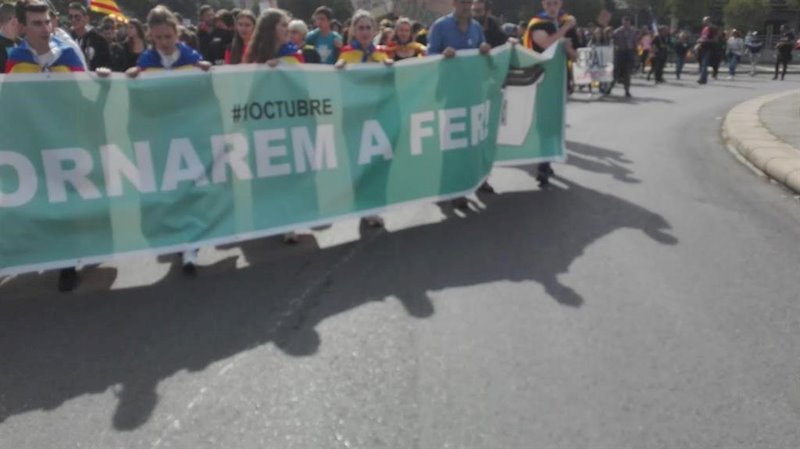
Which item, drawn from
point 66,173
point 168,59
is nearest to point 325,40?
point 168,59

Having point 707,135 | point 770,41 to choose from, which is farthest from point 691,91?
point 770,41

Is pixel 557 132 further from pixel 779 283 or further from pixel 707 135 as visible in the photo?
A: pixel 707 135

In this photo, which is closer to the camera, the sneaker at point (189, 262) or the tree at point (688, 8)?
the sneaker at point (189, 262)

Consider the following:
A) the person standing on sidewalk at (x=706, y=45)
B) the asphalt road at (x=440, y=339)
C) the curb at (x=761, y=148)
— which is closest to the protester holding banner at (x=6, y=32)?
the asphalt road at (x=440, y=339)

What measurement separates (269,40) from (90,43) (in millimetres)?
4461

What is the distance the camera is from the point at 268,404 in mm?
3514

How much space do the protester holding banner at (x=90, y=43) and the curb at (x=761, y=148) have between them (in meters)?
A: 7.76

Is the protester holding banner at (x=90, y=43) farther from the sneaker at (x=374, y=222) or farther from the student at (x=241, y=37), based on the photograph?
the sneaker at (x=374, y=222)

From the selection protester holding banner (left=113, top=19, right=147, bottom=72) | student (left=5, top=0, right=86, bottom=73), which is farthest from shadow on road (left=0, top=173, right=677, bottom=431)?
protester holding banner (left=113, top=19, right=147, bottom=72)

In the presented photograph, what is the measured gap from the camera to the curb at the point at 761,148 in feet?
26.6

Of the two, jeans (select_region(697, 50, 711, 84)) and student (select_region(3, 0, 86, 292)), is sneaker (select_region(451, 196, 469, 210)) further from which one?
jeans (select_region(697, 50, 711, 84))

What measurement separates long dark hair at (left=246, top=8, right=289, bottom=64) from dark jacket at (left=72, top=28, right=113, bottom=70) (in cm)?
415

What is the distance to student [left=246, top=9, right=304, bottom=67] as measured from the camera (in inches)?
237

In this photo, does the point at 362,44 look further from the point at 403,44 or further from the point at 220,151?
the point at 403,44
